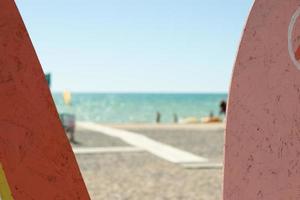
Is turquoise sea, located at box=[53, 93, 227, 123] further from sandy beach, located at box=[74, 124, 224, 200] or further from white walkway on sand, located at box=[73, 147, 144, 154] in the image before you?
sandy beach, located at box=[74, 124, 224, 200]

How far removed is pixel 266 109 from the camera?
150 inches

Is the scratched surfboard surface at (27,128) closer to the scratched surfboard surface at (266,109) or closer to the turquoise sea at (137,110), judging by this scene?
the scratched surfboard surface at (266,109)

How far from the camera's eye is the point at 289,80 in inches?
149

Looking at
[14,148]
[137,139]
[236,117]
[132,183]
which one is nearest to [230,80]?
[236,117]

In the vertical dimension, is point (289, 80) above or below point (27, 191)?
above

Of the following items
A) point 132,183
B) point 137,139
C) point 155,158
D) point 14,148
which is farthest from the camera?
point 137,139

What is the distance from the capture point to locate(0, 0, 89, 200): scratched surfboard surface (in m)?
3.49

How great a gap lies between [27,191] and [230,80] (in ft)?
4.93

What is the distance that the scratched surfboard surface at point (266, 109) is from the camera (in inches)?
148

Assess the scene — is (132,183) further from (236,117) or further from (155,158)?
(236,117)

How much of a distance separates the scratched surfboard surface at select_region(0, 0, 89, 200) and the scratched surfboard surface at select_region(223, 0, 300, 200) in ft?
3.61

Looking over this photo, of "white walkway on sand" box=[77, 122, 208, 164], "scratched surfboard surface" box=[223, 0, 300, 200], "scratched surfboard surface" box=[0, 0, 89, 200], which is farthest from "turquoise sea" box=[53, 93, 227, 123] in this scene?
Answer: "scratched surfboard surface" box=[0, 0, 89, 200]

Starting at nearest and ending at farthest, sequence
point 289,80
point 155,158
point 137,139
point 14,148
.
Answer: point 14,148 → point 289,80 → point 155,158 → point 137,139

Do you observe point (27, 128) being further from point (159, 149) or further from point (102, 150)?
point (159, 149)
